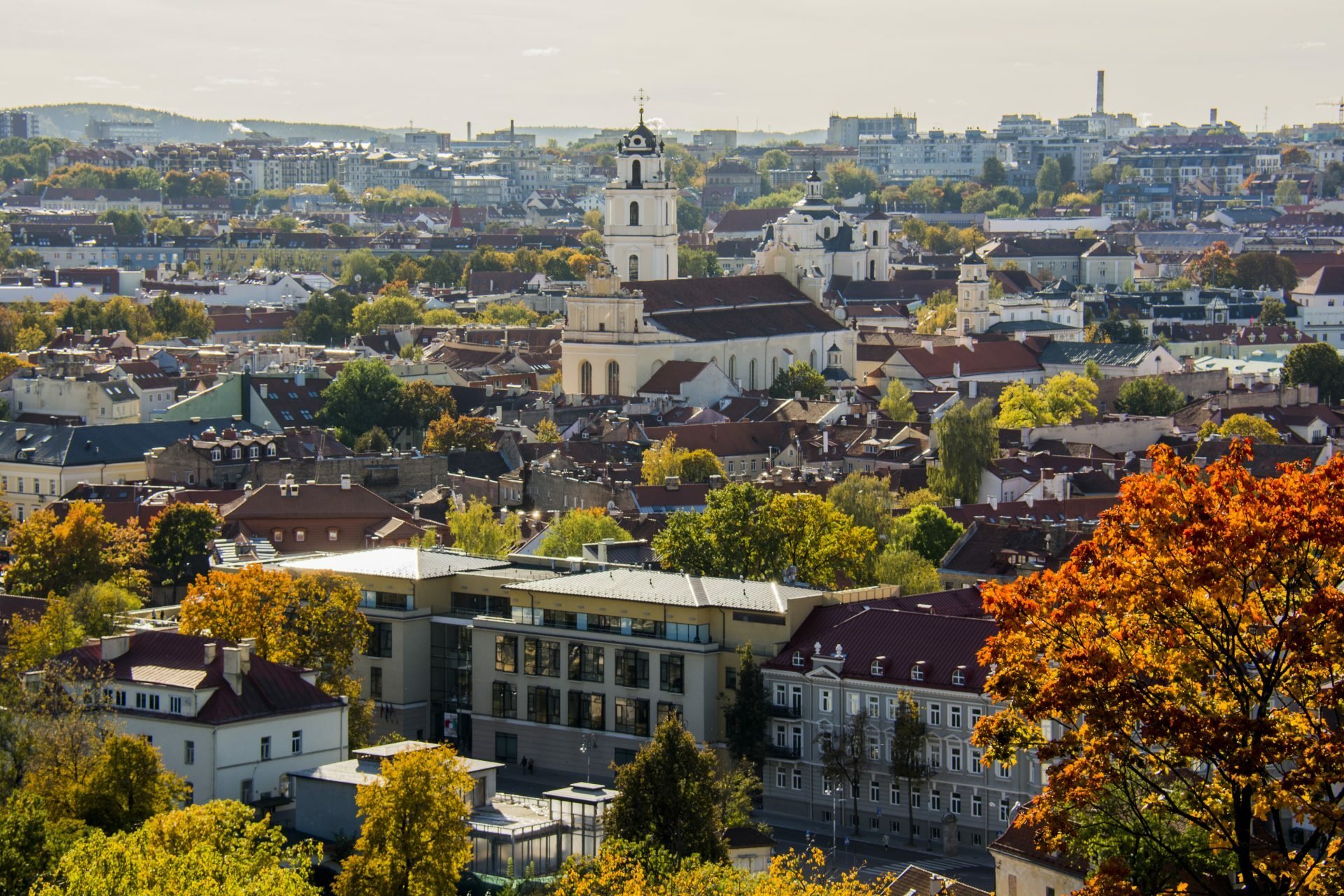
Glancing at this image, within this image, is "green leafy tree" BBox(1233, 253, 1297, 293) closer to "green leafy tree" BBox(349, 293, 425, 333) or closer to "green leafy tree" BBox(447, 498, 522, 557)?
"green leafy tree" BBox(349, 293, 425, 333)

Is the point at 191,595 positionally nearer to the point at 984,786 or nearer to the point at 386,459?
the point at 984,786

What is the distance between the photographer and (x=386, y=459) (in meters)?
71.3

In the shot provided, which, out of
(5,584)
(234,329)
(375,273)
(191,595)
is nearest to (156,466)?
(5,584)

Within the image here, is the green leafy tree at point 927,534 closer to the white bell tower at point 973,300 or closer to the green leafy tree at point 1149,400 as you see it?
the green leafy tree at point 1149,400

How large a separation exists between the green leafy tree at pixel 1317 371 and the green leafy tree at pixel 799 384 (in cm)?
1729

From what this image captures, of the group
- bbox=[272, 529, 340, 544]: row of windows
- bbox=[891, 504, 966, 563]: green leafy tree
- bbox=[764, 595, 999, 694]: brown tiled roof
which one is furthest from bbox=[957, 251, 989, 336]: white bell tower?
bbox=[764, 595, 999, 694]: brown tiled roof

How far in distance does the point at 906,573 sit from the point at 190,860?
24490 millimetres

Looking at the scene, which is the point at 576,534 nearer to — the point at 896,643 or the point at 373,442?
the point at 896,643

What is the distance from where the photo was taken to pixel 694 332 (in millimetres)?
103812

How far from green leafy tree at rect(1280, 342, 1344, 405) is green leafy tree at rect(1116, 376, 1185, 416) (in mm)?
7096

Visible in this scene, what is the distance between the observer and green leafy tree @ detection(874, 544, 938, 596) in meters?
52.7

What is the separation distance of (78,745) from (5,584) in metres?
16.5

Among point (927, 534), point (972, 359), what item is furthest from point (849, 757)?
point (972, 359)

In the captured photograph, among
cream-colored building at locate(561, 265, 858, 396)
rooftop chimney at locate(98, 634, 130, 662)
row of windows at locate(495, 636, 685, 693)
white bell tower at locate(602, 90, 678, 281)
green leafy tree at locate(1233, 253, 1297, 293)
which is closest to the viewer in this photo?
rooftop chimney at locate(98, 634, 130, 662)
